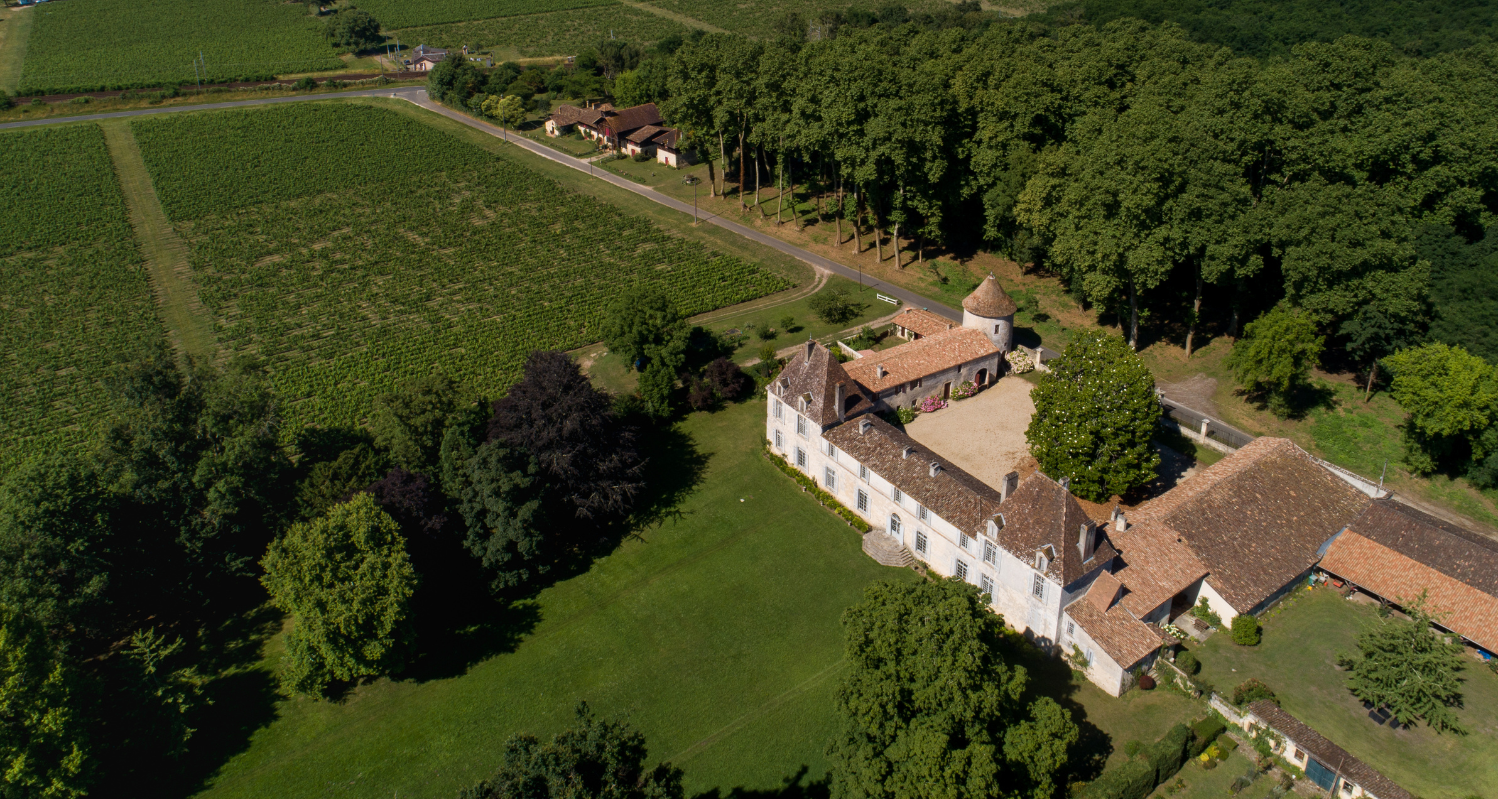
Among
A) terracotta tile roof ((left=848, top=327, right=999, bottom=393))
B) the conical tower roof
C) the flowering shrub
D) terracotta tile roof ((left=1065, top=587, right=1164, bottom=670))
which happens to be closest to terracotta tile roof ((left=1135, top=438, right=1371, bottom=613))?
terracotta tile roof ((left=1065, top=587, right=1164, bottom=670))

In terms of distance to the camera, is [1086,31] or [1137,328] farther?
[1086,31]

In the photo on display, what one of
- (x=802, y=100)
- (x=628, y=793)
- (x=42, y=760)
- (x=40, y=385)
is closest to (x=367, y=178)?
(x=40, y=385)

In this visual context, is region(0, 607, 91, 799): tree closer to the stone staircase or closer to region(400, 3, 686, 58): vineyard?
the stone staircase

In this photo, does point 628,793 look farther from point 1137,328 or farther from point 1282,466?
point 1137,328

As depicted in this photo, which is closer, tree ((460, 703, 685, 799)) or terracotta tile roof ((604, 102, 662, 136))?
tree ((460, 703, 685, 799))

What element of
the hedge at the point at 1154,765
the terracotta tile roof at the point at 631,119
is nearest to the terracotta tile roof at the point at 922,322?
the hedge at the point at 1154,765
